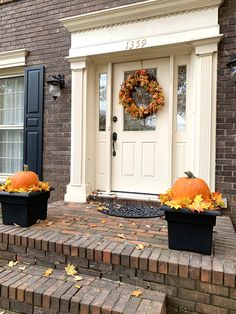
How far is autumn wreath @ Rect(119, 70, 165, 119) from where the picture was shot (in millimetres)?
3693

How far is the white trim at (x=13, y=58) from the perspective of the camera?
174 inches

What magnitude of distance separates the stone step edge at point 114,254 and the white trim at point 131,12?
9.33 feet

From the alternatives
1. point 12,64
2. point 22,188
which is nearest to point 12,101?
point 12,64

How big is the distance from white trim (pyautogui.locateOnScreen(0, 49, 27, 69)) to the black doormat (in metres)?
2.70

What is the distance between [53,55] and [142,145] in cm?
195

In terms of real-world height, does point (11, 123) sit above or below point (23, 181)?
above

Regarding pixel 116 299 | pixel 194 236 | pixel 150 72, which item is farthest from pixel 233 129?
pixel 116 299

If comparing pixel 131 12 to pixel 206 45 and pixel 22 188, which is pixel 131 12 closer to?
pixel 206 45

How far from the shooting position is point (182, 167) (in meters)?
3.66

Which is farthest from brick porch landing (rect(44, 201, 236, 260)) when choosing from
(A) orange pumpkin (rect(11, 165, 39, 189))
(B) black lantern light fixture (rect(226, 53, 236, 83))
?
(B) black lantern light fixture (rect(226, 53, 236, 83))

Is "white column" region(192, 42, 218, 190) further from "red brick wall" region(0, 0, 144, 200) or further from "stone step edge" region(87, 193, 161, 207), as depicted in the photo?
"red brick wall" region(0, 0, 144, 200)

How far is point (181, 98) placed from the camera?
368cm

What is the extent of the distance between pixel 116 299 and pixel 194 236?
2.37 feet

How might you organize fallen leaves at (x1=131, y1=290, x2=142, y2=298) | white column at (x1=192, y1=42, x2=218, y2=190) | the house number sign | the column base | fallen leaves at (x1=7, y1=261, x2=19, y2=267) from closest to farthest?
fallen leaves at (x1=131, y1=290, x2=142, y2=298)
fallen leaves at (x1=7, y1=261, x2=19, y2=267)
white column at (x1=192, y1=42, x2=218, y2=190)
the house number sign
the column base
